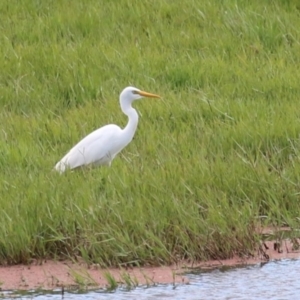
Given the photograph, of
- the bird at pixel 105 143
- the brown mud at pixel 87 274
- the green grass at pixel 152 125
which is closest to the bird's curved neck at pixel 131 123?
the bird at pixel 105 143

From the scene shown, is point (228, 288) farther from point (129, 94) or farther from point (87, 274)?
point (129, 94)

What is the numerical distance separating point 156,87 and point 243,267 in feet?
10.7

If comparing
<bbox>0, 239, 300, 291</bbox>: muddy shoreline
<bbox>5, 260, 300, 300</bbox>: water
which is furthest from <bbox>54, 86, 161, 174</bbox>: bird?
<bbox>5, 260, 300, 300</bbox>: water

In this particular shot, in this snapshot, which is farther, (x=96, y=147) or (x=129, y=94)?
(x=129, y=94)

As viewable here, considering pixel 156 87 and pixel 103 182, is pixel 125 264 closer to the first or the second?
pixel 103 182

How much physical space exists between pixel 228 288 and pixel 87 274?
730 millimetres

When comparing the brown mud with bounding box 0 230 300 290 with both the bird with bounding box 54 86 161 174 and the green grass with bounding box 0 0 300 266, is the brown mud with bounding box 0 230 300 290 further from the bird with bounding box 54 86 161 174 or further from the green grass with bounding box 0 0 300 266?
the bird with bounding box 54 86 161 174

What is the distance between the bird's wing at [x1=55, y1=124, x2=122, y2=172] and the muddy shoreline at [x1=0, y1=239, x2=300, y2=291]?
1.54 meters

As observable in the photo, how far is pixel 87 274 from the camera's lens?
226 inches

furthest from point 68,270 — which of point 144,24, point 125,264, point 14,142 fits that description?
point 144,24

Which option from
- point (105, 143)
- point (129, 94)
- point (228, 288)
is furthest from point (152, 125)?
point (228, 288)

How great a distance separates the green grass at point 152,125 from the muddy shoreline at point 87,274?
0.18ft

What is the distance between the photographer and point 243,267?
6.16 meters

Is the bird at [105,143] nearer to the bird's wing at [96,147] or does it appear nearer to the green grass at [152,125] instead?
the bird's wing at [96,147]
